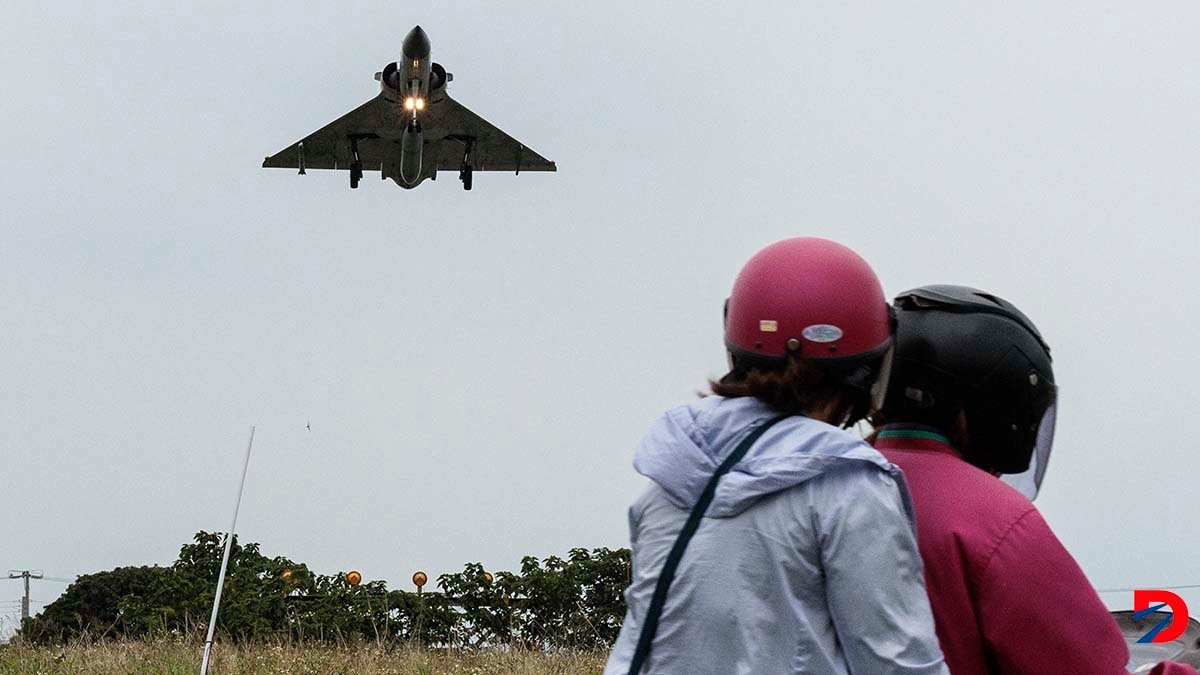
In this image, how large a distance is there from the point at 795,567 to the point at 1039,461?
667 mm

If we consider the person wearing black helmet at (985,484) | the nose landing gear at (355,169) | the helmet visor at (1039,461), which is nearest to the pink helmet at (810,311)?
the person wearing black helmet at (985,484)

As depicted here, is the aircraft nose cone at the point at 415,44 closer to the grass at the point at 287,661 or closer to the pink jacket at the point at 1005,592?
the grass at the point at 287,661

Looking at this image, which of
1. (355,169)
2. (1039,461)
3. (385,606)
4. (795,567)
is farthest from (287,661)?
(355,169)

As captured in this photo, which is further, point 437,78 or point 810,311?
point 437,78

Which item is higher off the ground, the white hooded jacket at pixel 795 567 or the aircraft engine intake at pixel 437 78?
the aircraft engine intake at pixel 437 78

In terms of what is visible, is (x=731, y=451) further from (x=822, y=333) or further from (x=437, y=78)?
(x=437, y=78)

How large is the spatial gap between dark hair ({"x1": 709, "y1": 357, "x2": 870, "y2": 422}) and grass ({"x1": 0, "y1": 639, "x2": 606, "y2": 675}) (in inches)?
247

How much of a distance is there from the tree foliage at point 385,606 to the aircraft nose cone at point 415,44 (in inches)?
561

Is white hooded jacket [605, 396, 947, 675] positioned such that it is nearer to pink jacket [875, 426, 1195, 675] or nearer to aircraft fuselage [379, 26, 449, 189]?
pink jacket [875, 426, 1195, 675]

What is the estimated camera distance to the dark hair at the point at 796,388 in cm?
215

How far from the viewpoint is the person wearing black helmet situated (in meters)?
2.02

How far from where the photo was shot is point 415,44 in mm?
25531

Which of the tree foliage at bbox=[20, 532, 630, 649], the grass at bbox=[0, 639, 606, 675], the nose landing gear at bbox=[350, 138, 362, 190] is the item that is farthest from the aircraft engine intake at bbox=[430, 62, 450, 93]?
the grass at bbox=[0, 639, 606, 675]

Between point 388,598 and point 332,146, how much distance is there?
20414 millimetres
